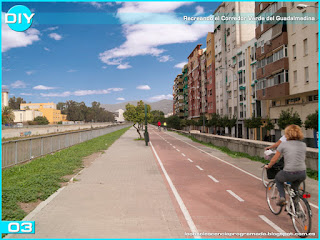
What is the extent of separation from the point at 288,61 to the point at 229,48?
75.0 feet

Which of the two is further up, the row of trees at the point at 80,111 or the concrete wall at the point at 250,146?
the row of trees at the point at 80,111

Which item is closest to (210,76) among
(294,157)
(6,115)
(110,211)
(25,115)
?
(110,211)

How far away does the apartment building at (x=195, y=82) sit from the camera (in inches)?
2931

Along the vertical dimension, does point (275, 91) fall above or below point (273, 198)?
above

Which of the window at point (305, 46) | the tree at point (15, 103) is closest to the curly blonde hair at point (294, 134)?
the window at point (305, 46)

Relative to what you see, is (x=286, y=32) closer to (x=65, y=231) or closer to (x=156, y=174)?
(x=156, y=174)

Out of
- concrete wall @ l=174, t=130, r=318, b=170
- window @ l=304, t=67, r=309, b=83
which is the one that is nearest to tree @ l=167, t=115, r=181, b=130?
concrete wall @ l=174, t=130, r=318, b=170

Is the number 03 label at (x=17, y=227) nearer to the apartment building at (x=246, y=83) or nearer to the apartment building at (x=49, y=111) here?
the apartment building at (x=246, y=83)

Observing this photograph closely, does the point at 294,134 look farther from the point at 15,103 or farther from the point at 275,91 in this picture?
the point at 15,103

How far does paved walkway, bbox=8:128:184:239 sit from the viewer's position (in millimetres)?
5039

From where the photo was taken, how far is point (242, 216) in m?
6.09

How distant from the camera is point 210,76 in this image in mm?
62000

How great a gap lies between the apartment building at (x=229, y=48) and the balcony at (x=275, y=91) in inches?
396

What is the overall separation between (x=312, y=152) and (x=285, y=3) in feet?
79.6
